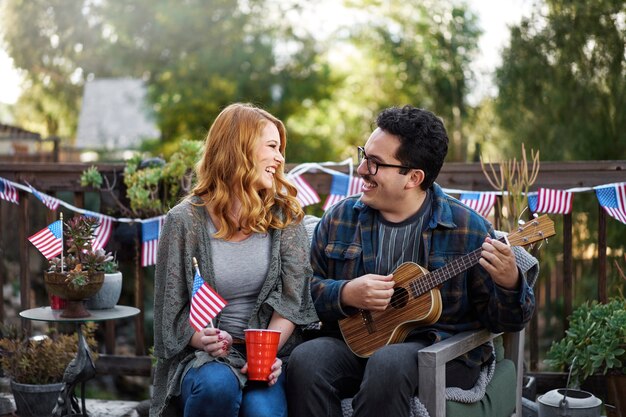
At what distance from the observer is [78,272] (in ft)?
11.3

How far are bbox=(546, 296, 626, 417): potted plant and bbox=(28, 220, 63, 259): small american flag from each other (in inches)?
94.3

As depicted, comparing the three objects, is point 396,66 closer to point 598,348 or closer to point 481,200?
point 481,200

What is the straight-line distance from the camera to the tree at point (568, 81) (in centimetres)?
639

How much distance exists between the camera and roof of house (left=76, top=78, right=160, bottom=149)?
25.4 metres

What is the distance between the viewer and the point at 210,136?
2859mm

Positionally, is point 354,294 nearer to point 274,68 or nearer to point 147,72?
point 274,68

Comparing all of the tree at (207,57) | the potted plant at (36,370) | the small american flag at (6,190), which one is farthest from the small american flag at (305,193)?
the tree at (207,57)

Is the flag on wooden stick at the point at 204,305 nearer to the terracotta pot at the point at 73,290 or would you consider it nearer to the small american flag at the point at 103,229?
the terracotta pot at the point at 73,290

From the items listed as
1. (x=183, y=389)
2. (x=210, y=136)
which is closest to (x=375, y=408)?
(x=183, y=389)

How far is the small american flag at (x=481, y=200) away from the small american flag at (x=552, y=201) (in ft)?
0.63

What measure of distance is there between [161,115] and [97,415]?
16071 millimetres

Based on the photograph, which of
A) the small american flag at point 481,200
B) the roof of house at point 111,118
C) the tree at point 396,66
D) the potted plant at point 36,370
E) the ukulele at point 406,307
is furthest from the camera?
the roof of house at point 111,118

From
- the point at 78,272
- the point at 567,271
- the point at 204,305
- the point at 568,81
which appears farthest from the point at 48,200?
the point at 568,81

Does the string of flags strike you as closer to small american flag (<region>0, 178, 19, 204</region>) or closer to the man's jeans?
small american flag (<region>0, 178, 19, 204</region>)
